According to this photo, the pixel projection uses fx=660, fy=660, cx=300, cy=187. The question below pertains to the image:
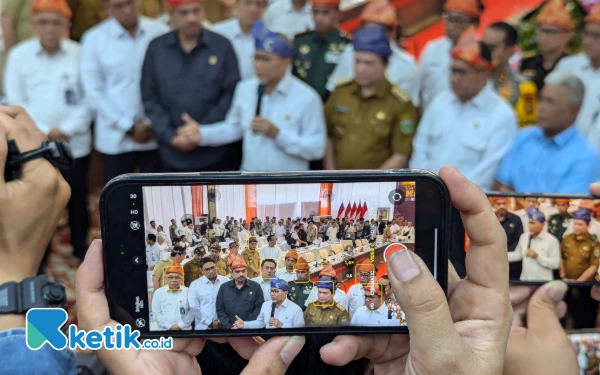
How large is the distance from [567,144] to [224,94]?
1617mm

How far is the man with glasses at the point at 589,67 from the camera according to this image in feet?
9.37

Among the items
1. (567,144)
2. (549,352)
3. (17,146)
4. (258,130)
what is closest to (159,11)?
(258,130)

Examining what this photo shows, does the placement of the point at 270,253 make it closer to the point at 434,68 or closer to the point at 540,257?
the point at 540,257

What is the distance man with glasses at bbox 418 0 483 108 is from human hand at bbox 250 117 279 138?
841 millimetres

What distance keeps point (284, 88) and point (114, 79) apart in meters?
0.95

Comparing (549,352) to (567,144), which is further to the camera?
(567,144)

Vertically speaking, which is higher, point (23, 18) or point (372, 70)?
point (23, 18)

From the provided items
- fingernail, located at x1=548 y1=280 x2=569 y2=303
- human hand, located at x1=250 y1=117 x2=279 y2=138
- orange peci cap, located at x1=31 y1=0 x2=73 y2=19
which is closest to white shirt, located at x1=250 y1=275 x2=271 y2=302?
fingernail, located at x1=548 y1=280 x2=569 y2=303

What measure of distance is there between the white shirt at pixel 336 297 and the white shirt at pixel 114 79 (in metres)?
2.43

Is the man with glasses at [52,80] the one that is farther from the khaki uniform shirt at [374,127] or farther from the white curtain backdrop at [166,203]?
the white curtain backdrop at [166,203]

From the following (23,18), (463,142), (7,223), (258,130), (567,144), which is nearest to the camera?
(7,223)

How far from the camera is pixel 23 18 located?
3676mm

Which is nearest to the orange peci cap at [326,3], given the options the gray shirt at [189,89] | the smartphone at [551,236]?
the gray shirt at [189,89]

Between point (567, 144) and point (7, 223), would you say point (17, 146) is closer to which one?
point (7, 223)
